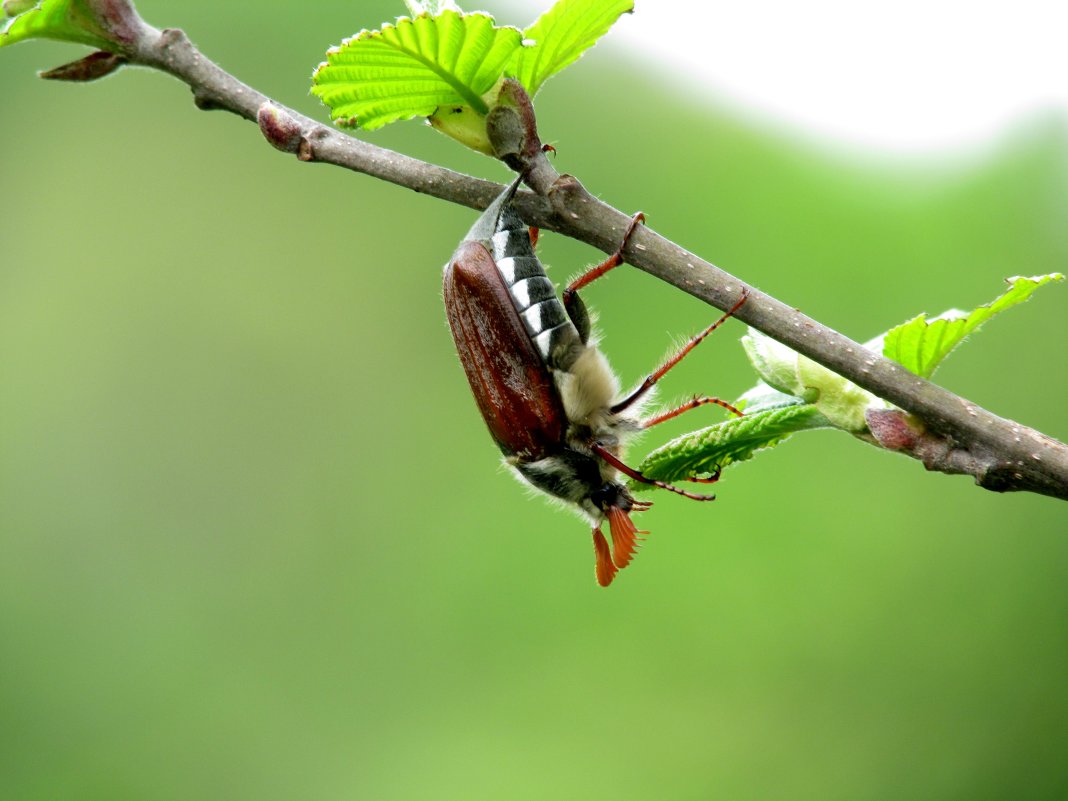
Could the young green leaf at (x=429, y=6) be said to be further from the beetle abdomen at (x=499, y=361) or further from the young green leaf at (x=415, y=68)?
the beetle abdomen at (x=499, y=361)

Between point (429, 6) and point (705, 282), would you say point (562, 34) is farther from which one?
point (705, 282)

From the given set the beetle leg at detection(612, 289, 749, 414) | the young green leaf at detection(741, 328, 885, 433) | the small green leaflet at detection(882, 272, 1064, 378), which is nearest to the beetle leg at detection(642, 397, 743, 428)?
the beetle leg at detection(612, 289, 749, 414)

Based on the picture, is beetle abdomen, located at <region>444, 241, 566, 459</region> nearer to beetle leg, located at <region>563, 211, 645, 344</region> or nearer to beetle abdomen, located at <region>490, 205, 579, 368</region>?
beetle abdomen, located at <region>490, 205, 579, 368</region>

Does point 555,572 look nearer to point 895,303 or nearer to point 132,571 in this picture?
point 895,303

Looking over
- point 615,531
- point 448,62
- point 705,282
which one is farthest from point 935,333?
point 615,531

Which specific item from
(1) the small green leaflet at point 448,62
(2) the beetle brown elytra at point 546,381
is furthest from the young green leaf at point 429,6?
(2) the beetle brown elytra at point 546,381

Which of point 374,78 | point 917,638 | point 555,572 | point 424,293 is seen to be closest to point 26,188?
point 424,293
